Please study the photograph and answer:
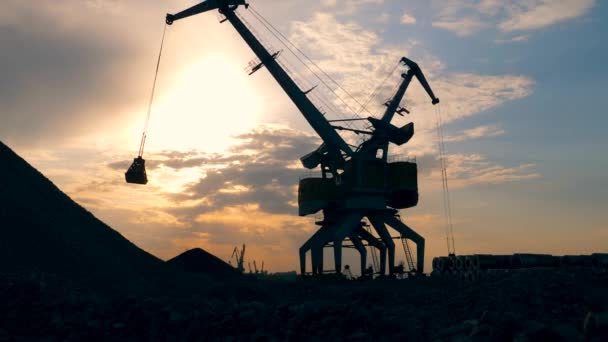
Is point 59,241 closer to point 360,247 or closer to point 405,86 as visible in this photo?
point 360,247

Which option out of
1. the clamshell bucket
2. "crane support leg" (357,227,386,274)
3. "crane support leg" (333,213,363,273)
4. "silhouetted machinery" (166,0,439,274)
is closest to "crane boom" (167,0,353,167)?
"silhouetted machinery" (166,0,439,274)

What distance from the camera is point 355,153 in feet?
123

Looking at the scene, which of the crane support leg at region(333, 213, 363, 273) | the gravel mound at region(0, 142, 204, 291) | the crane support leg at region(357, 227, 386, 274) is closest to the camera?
the gravel mound at region(0, 142, 204, 291)

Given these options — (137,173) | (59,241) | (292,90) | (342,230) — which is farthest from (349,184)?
(59,241)

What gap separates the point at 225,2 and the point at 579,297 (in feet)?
99.2

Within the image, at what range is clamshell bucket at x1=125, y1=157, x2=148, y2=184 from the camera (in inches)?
1171

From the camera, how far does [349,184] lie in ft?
119

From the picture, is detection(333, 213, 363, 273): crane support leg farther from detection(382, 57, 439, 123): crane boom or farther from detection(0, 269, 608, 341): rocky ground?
detection(0, 269, 608, 341): rocky ground

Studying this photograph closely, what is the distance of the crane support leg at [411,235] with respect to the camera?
3759cm

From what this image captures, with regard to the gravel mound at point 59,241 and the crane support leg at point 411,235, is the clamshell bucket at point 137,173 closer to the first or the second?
the gravel mound at point 59,241

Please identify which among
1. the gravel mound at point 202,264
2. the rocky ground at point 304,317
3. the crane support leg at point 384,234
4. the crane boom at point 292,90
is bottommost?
the rocky ground at point 304,317

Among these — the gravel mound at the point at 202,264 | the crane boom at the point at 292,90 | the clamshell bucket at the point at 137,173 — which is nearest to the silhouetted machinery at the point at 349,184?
the crane boom at the point at 292,90

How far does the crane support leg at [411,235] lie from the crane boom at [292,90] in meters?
5.32

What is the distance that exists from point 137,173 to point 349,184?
13.8 m
